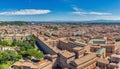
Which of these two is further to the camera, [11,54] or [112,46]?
[112,46]

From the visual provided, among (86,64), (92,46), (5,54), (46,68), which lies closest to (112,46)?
(92,46)

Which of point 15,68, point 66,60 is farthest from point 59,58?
point 15,68

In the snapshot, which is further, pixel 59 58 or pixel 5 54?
pixel 5 54

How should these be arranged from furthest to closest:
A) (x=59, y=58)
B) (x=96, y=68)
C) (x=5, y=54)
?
(x=5, y=54), (x=59, y=58), (x=96, y=68)

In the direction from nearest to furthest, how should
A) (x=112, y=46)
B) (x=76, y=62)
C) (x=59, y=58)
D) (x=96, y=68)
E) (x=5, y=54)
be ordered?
(x=76, y=62) < (x=96, y=68) < (x=59, y=58) < (x=5, y=54) < (x=112, y=46)

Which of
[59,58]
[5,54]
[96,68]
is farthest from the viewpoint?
[5,54]

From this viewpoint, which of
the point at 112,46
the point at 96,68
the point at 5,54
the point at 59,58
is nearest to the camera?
the point at 96,68

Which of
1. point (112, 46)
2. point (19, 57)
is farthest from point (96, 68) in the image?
point (19, 57)

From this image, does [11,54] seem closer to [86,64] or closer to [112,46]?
[86,64]

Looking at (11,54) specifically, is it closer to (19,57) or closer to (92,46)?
(19,57)
